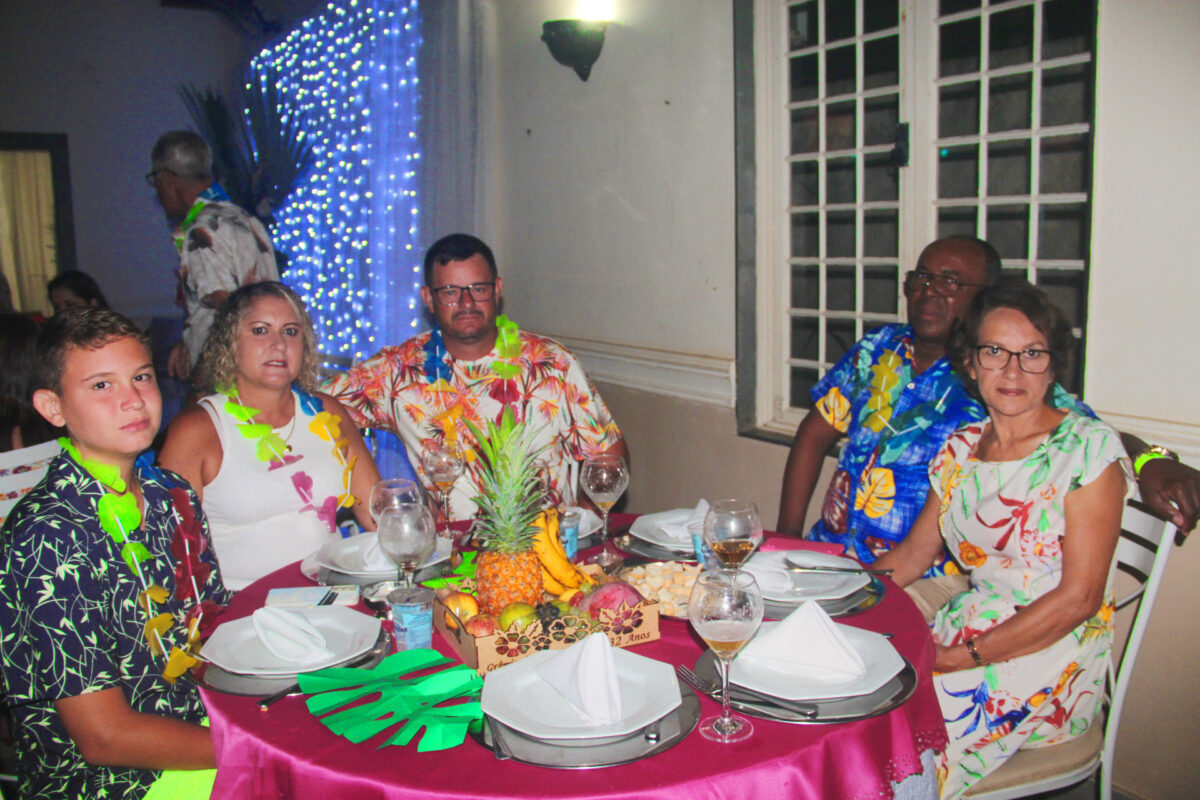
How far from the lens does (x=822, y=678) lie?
4.77ft

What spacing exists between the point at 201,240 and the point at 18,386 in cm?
130

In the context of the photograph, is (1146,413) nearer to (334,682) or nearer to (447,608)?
(447,608)

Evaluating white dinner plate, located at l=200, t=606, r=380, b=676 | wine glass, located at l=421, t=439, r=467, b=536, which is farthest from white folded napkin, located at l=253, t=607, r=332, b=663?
wine glass, located at l=421, t=439, r=467, b=536

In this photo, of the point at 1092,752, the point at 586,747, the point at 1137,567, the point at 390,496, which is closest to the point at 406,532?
the point at 390,496

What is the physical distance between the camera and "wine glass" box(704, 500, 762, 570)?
1.74m

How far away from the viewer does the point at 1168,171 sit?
2.41m

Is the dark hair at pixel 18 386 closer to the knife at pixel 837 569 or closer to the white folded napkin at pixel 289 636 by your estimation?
the white folded napkin at pixel 289 636

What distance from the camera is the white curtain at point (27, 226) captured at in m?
8.22

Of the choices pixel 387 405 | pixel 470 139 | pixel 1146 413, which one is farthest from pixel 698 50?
pixel 1146 413

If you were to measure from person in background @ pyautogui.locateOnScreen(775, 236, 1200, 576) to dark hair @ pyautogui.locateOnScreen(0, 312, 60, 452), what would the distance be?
2.62 metres

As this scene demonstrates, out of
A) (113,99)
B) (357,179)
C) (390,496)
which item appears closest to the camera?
(390,496)

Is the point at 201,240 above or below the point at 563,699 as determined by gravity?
above

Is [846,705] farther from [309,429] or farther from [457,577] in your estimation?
[309,429]

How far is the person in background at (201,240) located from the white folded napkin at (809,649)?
3426 millimetres
